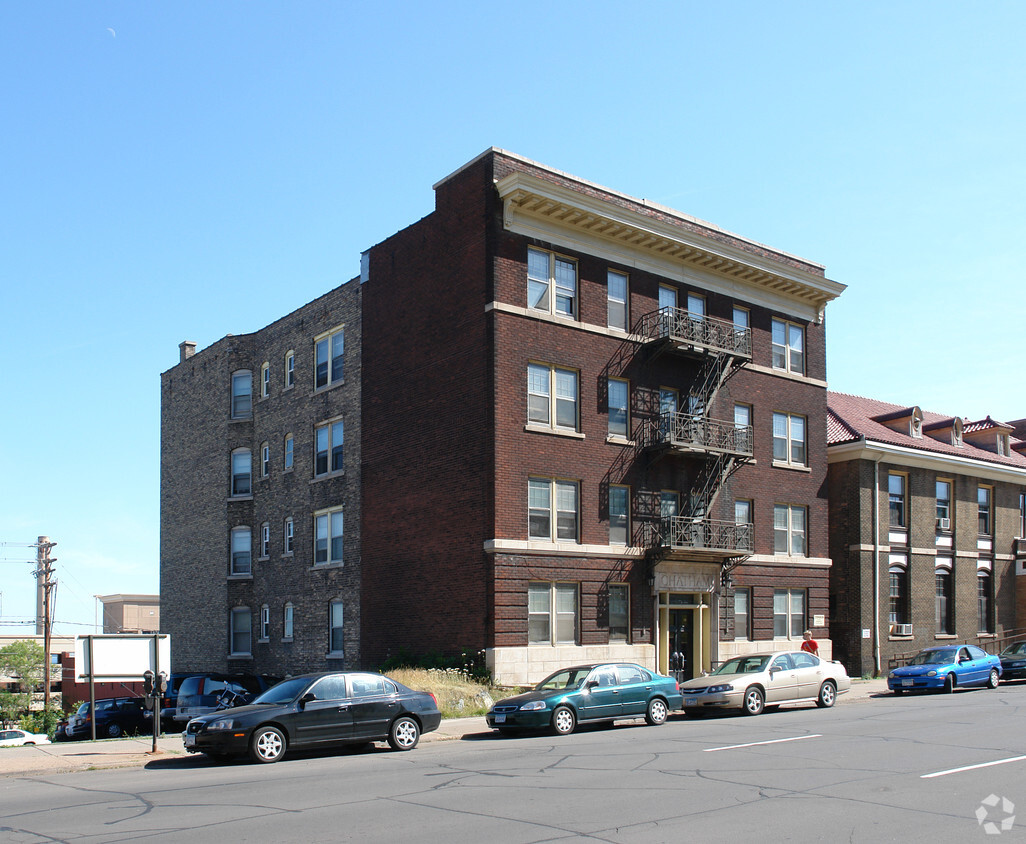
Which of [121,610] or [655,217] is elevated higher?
[655,217]

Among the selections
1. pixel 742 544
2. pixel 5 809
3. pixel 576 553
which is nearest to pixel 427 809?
pixel 5 809

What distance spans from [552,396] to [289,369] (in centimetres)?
1425

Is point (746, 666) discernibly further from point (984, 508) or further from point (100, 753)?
point (984, 508)

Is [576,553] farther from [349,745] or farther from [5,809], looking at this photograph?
[5,809]

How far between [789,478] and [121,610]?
8379cm

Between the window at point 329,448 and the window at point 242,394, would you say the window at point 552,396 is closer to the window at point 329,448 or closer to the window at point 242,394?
the window at point 329,448

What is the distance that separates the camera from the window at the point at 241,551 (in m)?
40.7

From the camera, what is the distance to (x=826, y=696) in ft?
82.9

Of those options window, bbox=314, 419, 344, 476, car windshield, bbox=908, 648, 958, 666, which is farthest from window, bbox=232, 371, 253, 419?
car windshield, bbox=908, 648, 958, 666

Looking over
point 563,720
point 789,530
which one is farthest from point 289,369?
point 563,720

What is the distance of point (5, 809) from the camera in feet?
40.3

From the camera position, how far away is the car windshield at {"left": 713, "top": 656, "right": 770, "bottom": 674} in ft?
79.1

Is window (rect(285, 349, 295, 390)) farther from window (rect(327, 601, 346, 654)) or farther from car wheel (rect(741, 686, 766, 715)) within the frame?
car wheel (rect(741, 686, 766, 715))

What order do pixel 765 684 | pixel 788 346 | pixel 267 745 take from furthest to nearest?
pixel 788 346 < pixel 765 684 < pixel 267 745
